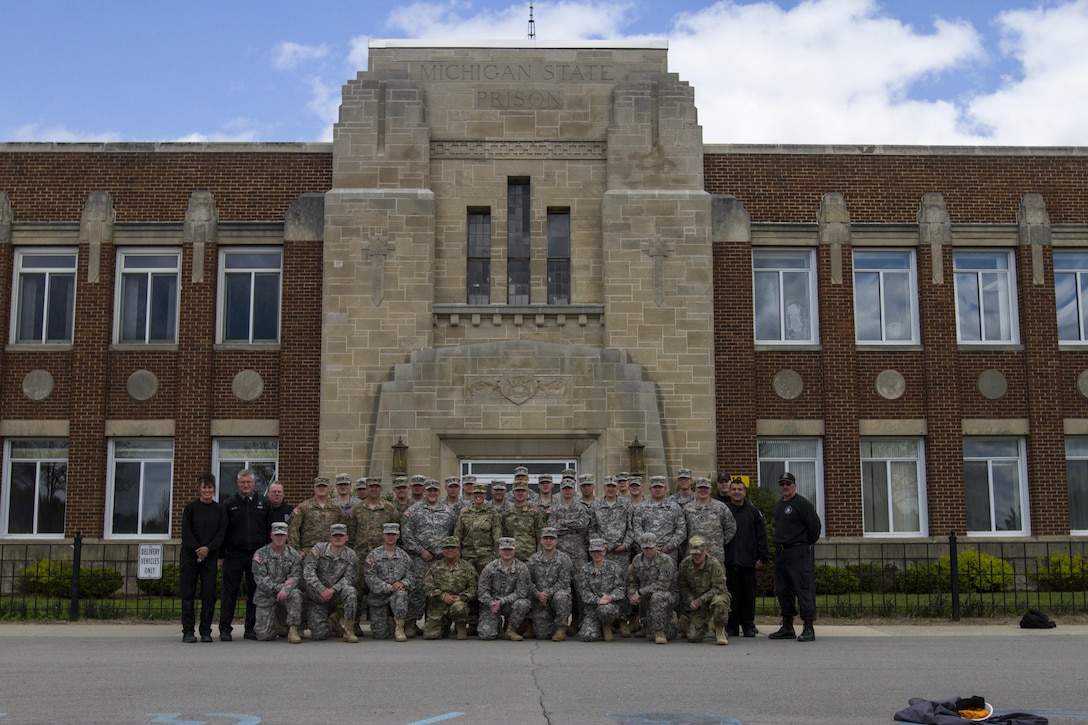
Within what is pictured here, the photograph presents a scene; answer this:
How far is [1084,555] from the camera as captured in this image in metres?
23.4

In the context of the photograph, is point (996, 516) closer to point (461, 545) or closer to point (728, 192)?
point (728, 192)

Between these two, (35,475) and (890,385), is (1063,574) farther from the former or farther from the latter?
(35,475)

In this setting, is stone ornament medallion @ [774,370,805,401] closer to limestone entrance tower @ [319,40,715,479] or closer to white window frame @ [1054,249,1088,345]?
limestone entrance tower @ [319,40,715,479]

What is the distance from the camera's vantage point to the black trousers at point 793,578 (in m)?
14.1

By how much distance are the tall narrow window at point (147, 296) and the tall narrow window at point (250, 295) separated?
1.00 m

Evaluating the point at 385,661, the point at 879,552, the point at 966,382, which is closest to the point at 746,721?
the point at 385,661

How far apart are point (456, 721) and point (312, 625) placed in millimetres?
5901

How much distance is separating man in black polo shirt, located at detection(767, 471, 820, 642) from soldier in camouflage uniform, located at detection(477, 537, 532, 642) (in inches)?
118

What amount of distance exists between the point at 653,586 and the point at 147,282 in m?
14.5

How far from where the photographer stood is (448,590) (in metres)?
13.7

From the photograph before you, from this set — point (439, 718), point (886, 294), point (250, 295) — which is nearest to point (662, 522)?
point (439, 718)

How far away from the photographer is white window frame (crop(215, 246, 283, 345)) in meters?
24.0

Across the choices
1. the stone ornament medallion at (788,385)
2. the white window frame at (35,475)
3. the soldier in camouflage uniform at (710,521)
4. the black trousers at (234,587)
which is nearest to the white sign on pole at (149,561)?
the black trousers at (234,587)

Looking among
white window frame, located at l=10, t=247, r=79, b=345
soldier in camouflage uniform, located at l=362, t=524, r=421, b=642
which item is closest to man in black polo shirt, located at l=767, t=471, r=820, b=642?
soldier in camouflage uniform, located at l=362, t=524, r=421, b=642
